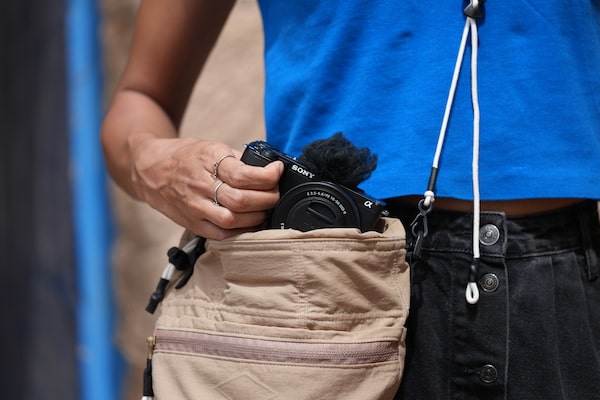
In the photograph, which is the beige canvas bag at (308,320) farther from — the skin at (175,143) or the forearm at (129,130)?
the forearm at (129,130)

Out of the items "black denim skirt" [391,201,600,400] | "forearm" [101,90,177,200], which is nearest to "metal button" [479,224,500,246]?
"black denim skirt" [391,201,600,400]

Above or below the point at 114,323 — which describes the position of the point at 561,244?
below

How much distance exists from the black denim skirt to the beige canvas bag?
1.8 inches

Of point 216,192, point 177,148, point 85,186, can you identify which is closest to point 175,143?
point 177,148

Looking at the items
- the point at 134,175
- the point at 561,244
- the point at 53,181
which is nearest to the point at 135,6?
the point at 53,181

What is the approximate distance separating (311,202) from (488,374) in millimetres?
223

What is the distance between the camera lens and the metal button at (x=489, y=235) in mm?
649

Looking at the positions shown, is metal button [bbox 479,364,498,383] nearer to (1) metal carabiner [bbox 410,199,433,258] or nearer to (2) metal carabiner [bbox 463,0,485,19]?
(1) metal carabiner [bbox 410,199,433,258]

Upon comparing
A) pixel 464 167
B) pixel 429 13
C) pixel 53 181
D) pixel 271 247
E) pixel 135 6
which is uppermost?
pixel 135 6

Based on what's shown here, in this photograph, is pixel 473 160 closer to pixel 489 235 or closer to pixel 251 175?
pixel 489 235

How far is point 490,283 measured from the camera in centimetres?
65

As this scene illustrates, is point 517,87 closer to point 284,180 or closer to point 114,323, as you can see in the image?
point 284,180

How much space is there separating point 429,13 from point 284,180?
0.22m

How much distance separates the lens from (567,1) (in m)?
0.68
